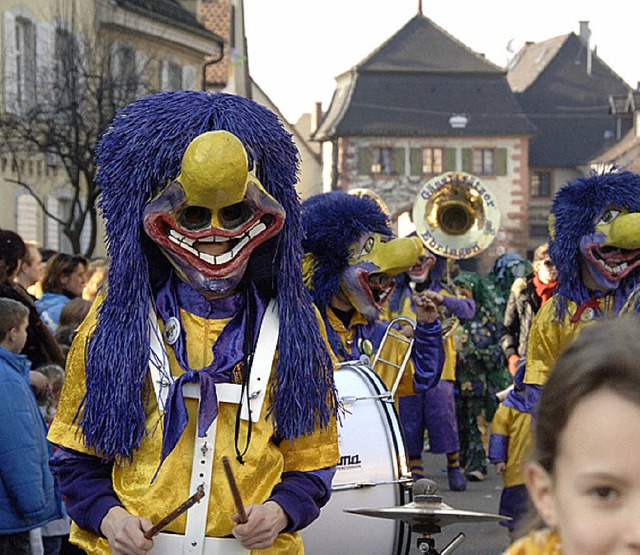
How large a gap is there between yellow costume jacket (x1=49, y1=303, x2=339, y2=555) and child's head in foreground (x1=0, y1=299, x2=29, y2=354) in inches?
92.0

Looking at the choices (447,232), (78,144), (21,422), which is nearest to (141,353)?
(21,422)

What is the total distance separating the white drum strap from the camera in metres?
3.31

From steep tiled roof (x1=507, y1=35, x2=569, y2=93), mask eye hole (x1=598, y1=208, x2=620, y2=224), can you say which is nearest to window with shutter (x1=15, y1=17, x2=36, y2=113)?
mask eye hole (x1=598, y1=208, x2=620, y2=224)

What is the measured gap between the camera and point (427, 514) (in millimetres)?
4219

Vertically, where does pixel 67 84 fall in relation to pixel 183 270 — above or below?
above

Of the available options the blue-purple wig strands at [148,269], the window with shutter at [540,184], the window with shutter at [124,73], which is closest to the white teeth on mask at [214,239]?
the blue-purple wig strands at [148,269]

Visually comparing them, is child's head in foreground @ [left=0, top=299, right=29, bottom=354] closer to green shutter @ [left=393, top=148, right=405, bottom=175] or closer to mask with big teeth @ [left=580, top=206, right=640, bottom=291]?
mask with big teeth @ [left=580, top=206, right=640, bottom=291]

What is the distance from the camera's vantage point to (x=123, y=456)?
3359 mm

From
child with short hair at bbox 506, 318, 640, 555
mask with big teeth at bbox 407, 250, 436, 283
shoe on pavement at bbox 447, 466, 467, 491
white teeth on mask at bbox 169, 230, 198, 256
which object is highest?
white teeth on mask at bbox 169, 230, 198, 256

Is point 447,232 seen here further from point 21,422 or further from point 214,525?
point 214,525

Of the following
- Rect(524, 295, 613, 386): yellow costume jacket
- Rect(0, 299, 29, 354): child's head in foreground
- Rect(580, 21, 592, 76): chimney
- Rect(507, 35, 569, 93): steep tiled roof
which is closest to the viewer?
Rect(0, 299, 29, 354): child's head in foreground

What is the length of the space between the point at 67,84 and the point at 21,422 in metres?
14.0

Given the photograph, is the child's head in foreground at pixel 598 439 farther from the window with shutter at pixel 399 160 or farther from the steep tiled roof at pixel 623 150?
the window with shutter at pixel 399 160

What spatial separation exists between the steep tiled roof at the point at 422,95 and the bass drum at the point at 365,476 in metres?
54.2
